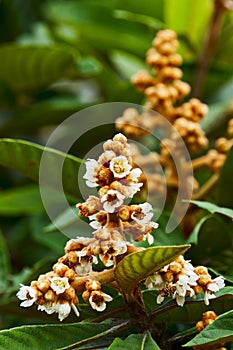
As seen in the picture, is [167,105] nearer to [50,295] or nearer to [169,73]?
[169,73]

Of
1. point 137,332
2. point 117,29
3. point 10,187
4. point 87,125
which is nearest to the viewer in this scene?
point 137,332

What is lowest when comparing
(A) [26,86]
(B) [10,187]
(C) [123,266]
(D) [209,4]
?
(B) [10,187]

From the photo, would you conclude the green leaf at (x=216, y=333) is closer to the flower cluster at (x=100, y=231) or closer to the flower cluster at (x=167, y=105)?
the flower cluster at (x=100, y=231)

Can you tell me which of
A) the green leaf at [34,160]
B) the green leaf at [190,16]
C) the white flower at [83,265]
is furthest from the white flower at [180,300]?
the green leaf at [190,16]

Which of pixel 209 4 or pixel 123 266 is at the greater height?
pixel 209 4

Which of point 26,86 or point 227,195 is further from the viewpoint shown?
point 26,86

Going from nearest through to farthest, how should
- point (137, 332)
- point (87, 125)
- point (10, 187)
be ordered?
point (137, 332) → point (87, 125) → point (10, 187)

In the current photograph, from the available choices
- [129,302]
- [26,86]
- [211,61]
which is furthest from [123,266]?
[26,86]

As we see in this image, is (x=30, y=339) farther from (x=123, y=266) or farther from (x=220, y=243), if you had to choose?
(x=220, y=243)
